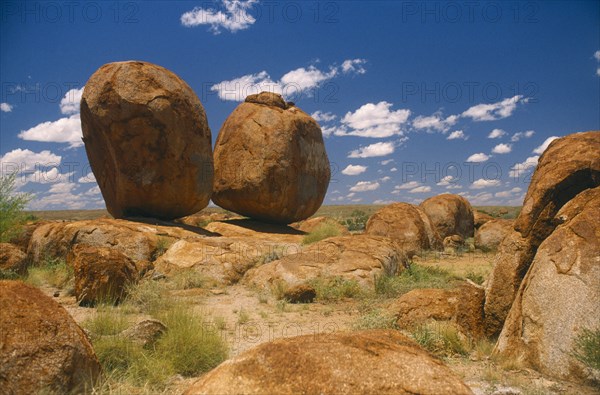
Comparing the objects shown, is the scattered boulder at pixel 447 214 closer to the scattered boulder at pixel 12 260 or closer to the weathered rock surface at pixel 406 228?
the weathered rock surface at pixel 406 228

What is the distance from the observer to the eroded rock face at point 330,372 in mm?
2479

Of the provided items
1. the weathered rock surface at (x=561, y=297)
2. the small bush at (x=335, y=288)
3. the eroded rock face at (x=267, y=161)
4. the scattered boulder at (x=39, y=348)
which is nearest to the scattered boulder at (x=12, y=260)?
the small bush at (x=335, y=288)

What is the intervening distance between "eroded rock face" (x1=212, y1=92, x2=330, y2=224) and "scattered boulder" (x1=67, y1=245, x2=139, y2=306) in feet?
25.8

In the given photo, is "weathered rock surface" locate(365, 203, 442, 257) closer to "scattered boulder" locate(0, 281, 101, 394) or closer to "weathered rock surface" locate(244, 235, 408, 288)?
"weathered rock surface" locate(244, 235, 408, 288)

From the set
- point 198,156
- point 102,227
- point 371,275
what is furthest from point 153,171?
point 371,275

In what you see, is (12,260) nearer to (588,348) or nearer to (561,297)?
(561,297)

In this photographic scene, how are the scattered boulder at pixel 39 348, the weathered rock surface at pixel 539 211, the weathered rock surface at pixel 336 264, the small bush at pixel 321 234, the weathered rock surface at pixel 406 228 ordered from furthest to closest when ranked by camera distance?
the weathered rock surface at pixel 406 228 → the small bush at pixel 321 234 → the weathered rock surface at pixel 336 264 → the weathered rock surface at pixel 539 211 → the scattered boulder at pixel 39 348

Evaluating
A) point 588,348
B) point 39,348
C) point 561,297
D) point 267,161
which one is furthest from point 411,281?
point 39,348

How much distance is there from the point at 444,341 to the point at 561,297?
1507 millimetres

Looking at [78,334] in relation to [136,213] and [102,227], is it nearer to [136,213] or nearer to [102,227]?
[102,227]

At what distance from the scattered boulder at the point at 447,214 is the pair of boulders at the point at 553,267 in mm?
15897

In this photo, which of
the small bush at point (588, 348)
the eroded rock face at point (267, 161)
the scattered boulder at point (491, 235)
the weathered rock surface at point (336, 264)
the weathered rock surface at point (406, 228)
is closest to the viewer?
the small bush at point (588, 348)

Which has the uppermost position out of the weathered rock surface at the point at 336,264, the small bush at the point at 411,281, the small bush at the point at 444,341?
the weathered rock surface at the point at 336,264

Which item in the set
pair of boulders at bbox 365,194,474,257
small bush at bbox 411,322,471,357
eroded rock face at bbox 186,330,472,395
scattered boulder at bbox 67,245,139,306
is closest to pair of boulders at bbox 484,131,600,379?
small bush at bbox 411,322,471,357
